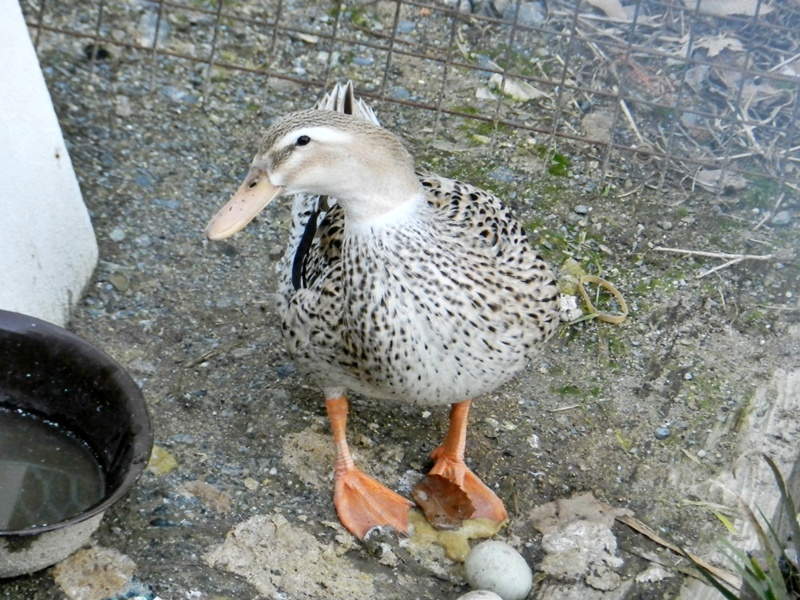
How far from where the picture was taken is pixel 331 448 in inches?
137

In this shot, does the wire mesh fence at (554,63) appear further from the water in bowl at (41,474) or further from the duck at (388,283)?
the water in bowl at (41,474)

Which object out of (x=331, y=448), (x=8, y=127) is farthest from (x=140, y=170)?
(x=331, y=448)

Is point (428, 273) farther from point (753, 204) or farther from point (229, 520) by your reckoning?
point (753, 204)

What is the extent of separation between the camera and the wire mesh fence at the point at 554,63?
15.5ft

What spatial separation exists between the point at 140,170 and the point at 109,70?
0.69m

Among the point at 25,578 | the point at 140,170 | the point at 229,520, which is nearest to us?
the point at 25,578

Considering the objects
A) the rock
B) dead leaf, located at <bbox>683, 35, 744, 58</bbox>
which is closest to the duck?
the rock

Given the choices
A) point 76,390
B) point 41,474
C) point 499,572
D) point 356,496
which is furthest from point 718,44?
point 41,474

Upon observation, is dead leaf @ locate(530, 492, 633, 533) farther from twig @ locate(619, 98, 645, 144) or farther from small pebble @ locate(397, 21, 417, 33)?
small pebble @ locate(397, 21, 417, 33)

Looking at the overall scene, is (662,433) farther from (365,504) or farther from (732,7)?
(732,7)

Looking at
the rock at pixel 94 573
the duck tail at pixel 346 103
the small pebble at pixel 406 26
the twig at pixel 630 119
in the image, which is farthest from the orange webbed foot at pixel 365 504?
the small pebble at pixel 406 26

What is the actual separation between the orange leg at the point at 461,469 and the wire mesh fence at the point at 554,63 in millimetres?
1616

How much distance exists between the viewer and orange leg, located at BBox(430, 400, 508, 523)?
329cm

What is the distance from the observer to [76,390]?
10.0 feet
